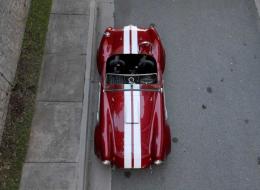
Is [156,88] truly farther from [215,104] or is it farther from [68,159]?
[68,159]

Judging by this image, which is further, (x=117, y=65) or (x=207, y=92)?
(x=207, y=92)

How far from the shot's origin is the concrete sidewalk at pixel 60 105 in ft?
23.0

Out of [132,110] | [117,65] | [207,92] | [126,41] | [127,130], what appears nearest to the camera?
[127,130]

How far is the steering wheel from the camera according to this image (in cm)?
724

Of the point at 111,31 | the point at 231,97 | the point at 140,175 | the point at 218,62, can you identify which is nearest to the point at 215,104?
the point at 231,97

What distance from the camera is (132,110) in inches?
274

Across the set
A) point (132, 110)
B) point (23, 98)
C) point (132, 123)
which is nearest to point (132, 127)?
point (132, 123)

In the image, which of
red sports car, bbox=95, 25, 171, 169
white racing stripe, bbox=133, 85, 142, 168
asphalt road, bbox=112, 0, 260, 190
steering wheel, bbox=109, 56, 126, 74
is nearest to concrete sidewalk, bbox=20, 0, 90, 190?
red sports car, bbox=95, 25, 171, 169

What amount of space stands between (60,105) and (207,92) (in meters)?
3.49

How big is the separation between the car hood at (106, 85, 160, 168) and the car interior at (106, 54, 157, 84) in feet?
0.76

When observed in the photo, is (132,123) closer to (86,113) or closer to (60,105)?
(86,113)

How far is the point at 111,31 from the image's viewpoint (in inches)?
319

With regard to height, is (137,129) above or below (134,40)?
below

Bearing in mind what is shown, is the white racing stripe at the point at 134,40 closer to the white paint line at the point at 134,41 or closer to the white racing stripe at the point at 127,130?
the white paint line at the point at 134,41
